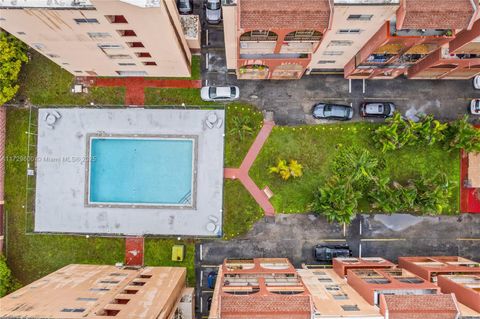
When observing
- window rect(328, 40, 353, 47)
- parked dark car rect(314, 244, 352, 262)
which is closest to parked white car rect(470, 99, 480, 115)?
window rect(328, 40, 353, 47)

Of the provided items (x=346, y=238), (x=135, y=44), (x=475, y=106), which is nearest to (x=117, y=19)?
(x=135, y=44)

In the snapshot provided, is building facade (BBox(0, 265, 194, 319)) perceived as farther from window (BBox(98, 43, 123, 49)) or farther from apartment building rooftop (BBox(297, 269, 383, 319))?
window (BBox(98, 43, 123, 49))

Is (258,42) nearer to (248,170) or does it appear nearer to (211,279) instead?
(248,170)

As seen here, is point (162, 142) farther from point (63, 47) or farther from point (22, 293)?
point (22, 293)

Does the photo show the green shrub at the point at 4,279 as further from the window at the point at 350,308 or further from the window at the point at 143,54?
the window at the point at 350,308

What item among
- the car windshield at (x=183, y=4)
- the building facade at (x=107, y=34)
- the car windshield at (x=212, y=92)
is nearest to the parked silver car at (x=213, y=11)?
the car windshield at (x=183, y=4)

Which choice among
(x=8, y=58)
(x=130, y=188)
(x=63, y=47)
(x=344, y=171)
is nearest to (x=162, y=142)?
(x=130, y=188)

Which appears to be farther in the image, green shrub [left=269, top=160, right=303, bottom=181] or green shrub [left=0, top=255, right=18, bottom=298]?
green shrub [left=269, top=160, right=303, bottom=181]
